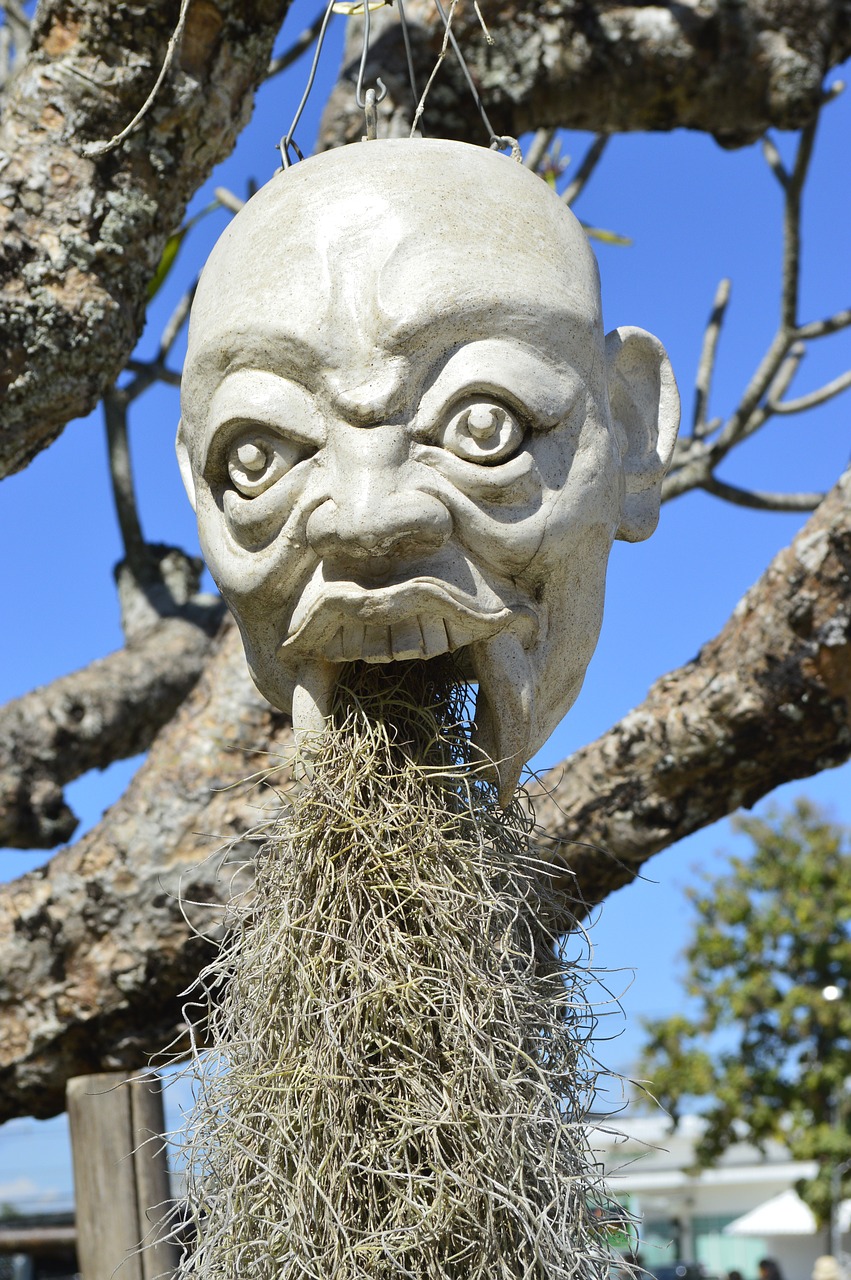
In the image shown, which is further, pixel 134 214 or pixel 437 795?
pixel 134 214

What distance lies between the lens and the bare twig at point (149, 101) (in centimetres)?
166

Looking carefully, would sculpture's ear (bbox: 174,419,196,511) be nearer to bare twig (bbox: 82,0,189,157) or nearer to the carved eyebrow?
the carved eyebrow

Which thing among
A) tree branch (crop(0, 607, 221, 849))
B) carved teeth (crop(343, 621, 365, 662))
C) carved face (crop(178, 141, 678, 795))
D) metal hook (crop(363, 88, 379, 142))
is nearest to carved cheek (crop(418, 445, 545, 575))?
carved face (crop(178, 141, 678, 795))

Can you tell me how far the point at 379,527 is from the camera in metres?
1.04

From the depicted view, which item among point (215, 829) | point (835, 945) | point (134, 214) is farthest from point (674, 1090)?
point (134, 214)

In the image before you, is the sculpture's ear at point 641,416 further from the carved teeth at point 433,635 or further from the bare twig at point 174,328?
the bare twig at point 174,328

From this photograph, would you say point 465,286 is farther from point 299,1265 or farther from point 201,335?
point 299,1265

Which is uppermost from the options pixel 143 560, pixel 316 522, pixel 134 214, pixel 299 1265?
pixel 143 560

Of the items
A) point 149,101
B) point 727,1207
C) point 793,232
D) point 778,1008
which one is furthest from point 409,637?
point 727,1207

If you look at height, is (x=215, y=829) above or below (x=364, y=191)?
below

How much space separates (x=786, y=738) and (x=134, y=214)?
1224 millimetres

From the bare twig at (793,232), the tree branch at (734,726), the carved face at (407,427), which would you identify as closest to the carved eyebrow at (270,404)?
the carved face at (407,427)

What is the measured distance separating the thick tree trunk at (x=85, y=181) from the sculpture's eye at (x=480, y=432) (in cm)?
87

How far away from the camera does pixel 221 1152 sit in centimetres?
120
